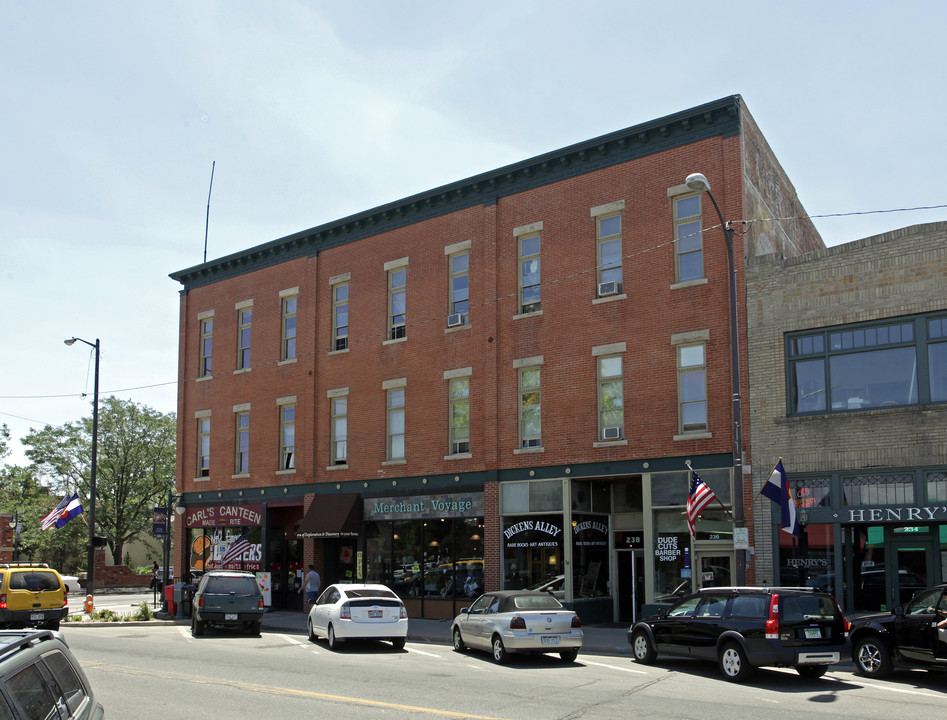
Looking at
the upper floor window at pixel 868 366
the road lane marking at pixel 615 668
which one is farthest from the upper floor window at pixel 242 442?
the upper floor window at pixel 868 366

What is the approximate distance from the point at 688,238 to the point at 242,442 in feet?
64.1

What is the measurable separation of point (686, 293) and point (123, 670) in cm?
1555

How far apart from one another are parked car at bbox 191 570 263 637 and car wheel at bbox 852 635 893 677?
596 inches

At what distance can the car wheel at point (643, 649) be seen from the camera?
1705 cm

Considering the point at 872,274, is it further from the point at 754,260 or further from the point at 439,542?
the point at 439,542

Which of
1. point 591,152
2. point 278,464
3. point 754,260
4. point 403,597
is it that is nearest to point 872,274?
point 754,260

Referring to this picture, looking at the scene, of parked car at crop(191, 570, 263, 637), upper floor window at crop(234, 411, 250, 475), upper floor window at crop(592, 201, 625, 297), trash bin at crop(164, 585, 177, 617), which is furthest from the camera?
upper floor window at crop(234, 411, 250, 475)

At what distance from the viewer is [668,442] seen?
934 inches

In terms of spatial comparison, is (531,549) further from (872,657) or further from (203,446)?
(203,446)

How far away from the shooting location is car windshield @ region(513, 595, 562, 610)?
58.2 ft

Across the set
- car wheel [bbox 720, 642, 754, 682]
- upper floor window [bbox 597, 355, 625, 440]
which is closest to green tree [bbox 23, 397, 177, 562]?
upper floor window [bbox 597, 355, 625, 440]

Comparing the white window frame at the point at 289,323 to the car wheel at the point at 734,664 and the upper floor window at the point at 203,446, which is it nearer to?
the upper floor window at the point at 203,446

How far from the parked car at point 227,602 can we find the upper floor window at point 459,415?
7299 mm

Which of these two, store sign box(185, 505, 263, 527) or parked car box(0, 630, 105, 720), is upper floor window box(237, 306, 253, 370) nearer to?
store sign box(185, 505, 263, 527)
